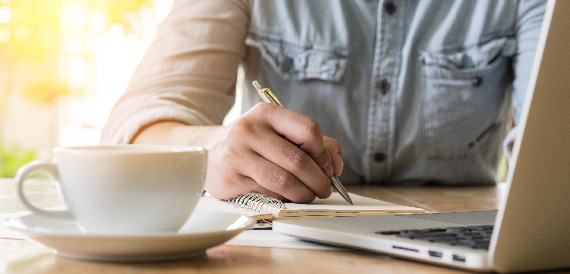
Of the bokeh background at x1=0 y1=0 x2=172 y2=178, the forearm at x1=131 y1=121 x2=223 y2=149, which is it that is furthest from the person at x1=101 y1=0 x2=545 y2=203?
the bokeh background at x1=0 y1=0 x2=172 y2=178

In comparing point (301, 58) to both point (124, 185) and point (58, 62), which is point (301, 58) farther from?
point (58, 62)

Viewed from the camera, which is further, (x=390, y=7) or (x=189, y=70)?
(x=390, y=7)

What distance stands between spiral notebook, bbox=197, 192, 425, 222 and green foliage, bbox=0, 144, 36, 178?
4.36m

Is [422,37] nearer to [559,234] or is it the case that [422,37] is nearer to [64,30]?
[559,234]

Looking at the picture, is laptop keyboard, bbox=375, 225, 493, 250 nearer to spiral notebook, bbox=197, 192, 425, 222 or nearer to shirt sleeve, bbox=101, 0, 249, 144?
spiral notebook, bbox=197, 192, 425, 222

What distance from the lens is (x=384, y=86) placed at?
4.88 feet

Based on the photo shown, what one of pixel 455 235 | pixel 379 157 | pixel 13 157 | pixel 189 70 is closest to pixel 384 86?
pixel 379 157

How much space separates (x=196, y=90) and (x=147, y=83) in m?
0.09

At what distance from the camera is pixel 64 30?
5.22 m

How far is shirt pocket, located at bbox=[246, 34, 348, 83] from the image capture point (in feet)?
4.84

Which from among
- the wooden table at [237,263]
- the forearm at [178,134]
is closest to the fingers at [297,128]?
the forearm at [178,134]

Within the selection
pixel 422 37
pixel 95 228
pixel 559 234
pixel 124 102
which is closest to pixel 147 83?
pixel 124 102

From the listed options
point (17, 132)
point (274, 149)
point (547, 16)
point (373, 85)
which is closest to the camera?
point (547, 16)

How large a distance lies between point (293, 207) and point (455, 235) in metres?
0.28
